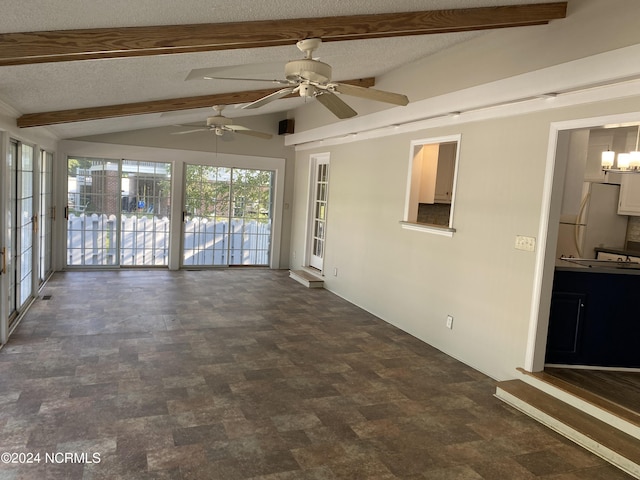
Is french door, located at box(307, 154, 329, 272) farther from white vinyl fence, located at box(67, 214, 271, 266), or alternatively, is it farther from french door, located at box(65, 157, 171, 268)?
french door, located at box(65, 157, 171, 268)

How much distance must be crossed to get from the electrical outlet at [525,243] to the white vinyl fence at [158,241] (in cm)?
588

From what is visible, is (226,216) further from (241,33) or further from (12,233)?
(241,33)

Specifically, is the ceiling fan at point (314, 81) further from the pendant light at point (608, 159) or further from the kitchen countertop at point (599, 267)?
the pendant light at point (608, 159)

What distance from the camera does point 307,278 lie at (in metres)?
7.62

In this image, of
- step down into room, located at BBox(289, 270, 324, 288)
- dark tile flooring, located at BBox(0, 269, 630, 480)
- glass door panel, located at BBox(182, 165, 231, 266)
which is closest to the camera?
dark tile flooring, located at BBox(0, 269, 630, 480)

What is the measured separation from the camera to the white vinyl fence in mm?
7789

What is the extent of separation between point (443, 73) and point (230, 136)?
4.39m

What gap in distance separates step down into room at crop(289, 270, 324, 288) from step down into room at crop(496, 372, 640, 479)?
4105mm

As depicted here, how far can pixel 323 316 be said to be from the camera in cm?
583

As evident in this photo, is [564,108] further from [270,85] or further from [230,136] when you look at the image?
[230,136]

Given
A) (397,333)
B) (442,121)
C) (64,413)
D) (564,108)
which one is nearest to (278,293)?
(397,333)

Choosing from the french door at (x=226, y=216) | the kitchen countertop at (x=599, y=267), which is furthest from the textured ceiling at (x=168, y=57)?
the french door at (x=226, y=216)

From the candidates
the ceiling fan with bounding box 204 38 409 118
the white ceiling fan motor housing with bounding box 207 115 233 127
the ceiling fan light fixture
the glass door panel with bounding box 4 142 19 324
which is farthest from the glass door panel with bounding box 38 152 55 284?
the ceiling fan light fixture

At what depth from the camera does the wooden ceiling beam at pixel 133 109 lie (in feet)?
15.2
